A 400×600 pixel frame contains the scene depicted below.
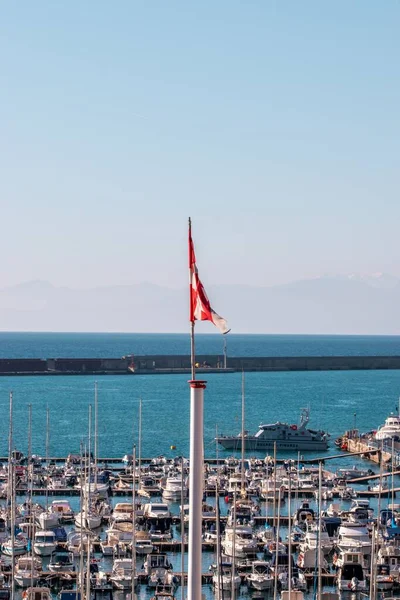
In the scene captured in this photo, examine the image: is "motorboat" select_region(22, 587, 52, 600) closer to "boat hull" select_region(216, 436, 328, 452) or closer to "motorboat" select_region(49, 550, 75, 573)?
"motorboat" select_region(49, 550, 75, 573)

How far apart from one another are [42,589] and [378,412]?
7794cm

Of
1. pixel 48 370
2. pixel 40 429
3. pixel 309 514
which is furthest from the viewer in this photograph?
pixel 48 370

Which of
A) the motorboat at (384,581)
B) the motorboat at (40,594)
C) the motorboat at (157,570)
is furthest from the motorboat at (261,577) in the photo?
→ the motorboat at (40,594)

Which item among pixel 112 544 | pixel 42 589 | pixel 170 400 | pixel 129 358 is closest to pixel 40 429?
pixel 170 400

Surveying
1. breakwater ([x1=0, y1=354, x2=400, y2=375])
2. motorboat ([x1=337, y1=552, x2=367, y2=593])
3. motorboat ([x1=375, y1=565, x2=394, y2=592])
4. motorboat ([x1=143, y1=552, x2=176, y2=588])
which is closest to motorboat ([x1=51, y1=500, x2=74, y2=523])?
motorboat ([x1=143, y1=552, x2=176, y2=588])

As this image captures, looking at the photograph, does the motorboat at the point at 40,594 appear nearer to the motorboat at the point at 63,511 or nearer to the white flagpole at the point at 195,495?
the motorboat at the point at 63,511

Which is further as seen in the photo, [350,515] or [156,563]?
[350,515]

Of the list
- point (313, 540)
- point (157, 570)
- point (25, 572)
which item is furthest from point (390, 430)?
point (25, 572)

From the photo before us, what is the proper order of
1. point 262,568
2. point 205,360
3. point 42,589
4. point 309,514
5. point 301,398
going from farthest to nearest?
point 205,360 < point 301,398 < point 309,514 < point 262,568 < point 42,589

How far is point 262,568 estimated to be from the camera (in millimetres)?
35125

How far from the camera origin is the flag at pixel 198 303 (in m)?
13.6

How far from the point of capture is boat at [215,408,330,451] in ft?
233

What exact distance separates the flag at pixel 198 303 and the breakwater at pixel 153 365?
428ft

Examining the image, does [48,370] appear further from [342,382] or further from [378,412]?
[378,412]
